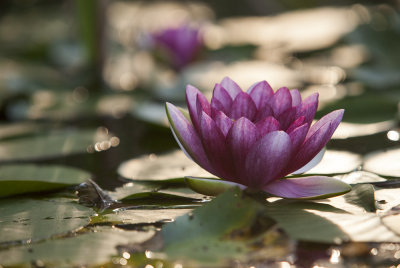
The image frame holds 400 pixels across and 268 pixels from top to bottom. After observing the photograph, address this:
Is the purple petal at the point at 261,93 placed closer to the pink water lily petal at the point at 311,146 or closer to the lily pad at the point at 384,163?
the pink water lily petal at the point at 311,146

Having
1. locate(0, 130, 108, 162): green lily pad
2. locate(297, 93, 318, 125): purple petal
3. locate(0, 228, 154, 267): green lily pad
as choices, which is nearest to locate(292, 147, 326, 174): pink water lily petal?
locate(297, 93, 318, 125): purple petal

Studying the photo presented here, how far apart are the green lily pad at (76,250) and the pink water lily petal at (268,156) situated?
222 millimetres

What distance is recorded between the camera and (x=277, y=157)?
100cm

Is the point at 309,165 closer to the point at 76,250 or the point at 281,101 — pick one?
the point at 281,101

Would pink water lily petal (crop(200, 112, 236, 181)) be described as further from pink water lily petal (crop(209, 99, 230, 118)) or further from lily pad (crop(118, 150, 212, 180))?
lily pad (crop(118, 150, 212, 180))

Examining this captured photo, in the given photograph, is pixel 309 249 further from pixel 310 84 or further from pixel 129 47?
pixel 129 47

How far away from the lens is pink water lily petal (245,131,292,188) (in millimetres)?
982

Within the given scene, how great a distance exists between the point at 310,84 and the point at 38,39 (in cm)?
193

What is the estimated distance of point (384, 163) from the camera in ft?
4.14

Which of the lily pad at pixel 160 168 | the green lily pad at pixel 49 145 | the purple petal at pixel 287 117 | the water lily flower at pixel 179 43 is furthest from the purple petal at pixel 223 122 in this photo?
the water lily flower at pixel 179 43

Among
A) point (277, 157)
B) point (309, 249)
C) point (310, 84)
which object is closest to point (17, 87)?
point (310, 84)

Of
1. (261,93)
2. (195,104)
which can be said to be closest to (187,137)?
(195,104)

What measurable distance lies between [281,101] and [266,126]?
90mm

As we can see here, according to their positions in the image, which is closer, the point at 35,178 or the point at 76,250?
the point at 76,250
